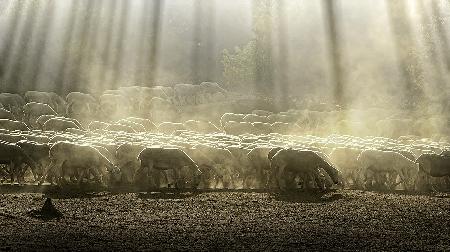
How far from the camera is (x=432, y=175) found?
2228 cm

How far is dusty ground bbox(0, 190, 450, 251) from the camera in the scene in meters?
12.8

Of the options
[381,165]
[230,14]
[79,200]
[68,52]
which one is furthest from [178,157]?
[230,14]

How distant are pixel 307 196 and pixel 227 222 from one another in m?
5.38

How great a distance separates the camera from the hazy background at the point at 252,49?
7269cm

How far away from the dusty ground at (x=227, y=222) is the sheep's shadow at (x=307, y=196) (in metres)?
0.03

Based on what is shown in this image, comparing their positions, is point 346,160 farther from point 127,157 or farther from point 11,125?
point 11,125

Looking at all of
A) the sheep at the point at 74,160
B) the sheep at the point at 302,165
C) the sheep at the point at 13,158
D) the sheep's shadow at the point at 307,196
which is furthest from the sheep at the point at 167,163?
the sheep at the point at 13,158

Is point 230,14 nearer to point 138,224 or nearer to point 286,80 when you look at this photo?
point 286,80

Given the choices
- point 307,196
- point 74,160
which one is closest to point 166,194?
point 74,160

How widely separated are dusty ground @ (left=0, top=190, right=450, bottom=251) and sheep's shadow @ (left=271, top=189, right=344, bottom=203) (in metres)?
0.03

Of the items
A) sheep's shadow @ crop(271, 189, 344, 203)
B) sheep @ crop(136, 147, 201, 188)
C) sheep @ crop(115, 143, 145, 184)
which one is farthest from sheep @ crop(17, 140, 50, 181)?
sheep's shadow @ crop(271, 189, 344, 203)

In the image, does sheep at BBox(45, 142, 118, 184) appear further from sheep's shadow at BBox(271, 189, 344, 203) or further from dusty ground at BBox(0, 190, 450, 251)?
sheep's shadow at BBox(271, 189, 344, 203)

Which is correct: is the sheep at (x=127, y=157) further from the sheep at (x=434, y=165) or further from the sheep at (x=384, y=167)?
the sheep at (x=434, y=165)

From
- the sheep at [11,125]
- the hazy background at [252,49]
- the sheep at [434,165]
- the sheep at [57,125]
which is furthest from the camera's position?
the hazy background at [252,49]
